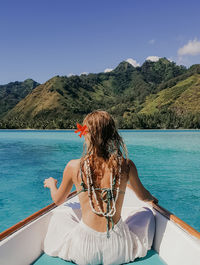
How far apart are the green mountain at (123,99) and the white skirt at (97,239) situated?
155 ft

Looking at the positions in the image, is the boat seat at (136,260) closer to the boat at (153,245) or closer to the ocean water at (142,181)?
the boat at (153,245)

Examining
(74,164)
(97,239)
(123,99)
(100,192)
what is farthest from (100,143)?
(123,99)

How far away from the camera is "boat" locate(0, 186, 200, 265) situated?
163 cm

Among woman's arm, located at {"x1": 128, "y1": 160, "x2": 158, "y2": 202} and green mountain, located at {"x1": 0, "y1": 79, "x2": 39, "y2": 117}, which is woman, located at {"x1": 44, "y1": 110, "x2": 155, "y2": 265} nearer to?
woman's arm, located at {"x1": 128, "y1": 160, "x2": 158, "y2": 202}

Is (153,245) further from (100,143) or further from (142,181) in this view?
(142,181)

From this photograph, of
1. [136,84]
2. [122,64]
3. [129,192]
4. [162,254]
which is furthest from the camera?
[122,64]

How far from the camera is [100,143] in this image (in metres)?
1.61

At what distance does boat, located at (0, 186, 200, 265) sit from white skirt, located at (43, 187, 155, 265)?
0.25 ft

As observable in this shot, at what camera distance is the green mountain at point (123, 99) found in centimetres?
Result: 5240

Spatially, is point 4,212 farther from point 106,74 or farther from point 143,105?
point 106,74

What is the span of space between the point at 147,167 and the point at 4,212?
19.6ft

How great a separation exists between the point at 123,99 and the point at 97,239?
8362cm

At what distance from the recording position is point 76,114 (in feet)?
275

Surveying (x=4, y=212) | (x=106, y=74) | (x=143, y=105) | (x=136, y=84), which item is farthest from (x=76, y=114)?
(x=4, y=212)
